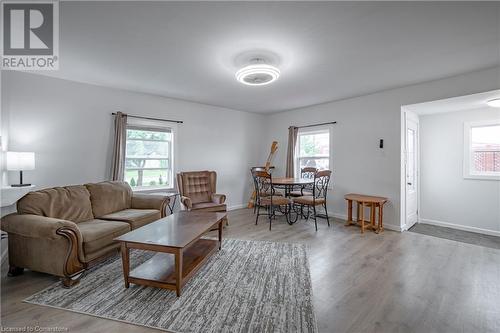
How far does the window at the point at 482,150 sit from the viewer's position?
→ 12.6 feet

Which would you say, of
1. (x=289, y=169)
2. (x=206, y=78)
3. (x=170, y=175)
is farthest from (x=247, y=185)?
(x=206, y=78)

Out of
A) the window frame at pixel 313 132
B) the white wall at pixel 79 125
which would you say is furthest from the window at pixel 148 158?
the window frame at pixel 313 132

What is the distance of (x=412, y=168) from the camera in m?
4.44

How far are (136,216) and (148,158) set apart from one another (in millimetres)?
1682

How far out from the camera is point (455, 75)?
10.8 ft

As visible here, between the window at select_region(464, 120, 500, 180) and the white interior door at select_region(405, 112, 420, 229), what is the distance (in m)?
0.73

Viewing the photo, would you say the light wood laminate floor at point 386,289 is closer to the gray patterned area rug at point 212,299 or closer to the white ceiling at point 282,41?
the gray patterned area rug at point 212,299

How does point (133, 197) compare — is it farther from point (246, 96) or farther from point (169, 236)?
point (246, 96)

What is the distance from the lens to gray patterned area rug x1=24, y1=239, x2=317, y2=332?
67.1 inches

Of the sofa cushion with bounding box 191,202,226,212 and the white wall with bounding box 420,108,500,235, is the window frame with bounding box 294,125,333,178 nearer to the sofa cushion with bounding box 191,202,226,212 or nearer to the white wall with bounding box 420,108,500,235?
the white wall with bounding box 420,108,500,235

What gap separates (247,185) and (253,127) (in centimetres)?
157

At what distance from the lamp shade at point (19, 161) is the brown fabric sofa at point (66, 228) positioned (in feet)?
1.21

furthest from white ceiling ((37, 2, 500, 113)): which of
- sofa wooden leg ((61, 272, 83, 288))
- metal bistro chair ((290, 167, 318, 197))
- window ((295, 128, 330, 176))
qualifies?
sofa wooden leg ((61, 272, 83, 288))

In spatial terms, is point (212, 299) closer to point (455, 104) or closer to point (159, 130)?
point (159, 130)
